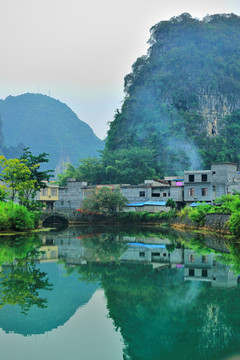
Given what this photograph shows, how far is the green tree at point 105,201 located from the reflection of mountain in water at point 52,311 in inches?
1389

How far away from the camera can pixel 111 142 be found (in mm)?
88875

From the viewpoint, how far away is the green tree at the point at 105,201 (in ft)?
161

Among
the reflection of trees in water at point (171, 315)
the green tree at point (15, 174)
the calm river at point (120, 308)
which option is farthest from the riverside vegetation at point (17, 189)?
the reflection of trees in water at point (171, 315)

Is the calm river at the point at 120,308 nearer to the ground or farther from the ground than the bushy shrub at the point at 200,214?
nearer to the ground

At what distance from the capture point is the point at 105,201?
162ft

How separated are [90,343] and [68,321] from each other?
154 cm

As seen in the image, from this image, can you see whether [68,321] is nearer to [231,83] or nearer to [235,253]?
[235,253]

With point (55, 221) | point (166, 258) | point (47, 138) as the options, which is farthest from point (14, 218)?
point (47, 138)

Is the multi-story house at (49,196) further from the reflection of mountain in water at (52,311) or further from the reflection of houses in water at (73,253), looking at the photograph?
the reflection of mountain in water at (52,311)

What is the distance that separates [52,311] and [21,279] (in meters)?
4.09

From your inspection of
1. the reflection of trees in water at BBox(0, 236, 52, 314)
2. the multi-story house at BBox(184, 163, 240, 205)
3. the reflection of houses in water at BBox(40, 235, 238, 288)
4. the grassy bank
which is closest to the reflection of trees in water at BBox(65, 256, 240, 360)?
the reflection of houses in water at BBox(40, 235, 238, 288)

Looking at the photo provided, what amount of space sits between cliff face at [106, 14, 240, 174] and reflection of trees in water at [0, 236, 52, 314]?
2083 inches

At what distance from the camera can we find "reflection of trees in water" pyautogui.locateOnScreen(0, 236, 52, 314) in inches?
436

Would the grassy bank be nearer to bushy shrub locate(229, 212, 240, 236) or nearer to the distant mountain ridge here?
bushy shrub locate(229, 212, 240, 236)
